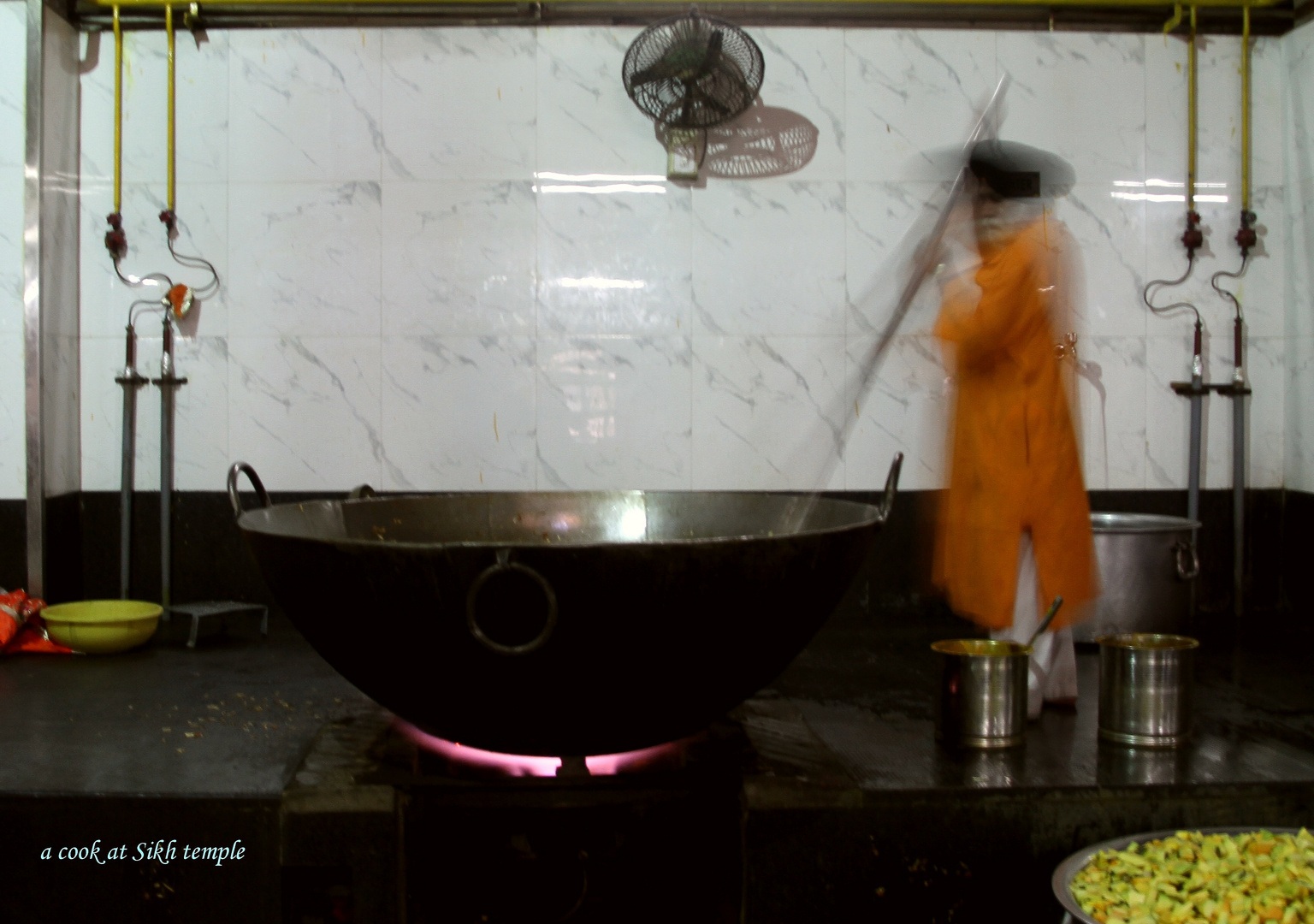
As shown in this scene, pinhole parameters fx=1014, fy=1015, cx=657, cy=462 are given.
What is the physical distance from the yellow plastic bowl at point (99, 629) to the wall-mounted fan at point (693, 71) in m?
2.18

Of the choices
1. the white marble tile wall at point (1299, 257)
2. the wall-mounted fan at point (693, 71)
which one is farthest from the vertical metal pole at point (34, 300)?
the white marble tile wall at point (1299, 257)

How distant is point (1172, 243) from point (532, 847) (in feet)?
9.96

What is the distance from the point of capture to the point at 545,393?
3.44 metres

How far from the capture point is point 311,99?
3438 mm

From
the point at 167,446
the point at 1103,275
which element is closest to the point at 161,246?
the point at 167,446

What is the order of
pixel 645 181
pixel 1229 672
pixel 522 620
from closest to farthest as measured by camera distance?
pixel 522 620, pixel 1229 672, pixel 645 181

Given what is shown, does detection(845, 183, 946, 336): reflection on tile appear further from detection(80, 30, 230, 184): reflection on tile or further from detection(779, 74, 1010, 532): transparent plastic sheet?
detection(80, 30, 230, 184): reflection on tile

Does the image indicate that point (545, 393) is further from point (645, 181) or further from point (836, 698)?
point (836, 698)

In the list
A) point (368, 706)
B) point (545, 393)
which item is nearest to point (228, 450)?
point (545, 393)

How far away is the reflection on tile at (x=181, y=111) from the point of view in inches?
135

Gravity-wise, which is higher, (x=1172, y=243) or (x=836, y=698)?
(x=1172, y=243)

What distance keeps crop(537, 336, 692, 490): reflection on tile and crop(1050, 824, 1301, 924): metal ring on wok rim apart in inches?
77.5

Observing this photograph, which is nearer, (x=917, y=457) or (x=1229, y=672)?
(x=1229, y=672)

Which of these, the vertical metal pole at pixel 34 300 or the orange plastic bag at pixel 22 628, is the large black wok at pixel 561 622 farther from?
the vertical metal pole at pixel 34 300
